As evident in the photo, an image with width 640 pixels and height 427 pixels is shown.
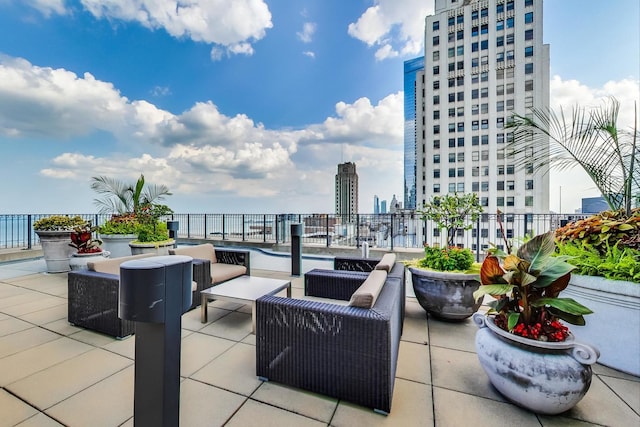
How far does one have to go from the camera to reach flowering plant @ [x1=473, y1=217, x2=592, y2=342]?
1560 millimetres

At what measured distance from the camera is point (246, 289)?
10.0ft

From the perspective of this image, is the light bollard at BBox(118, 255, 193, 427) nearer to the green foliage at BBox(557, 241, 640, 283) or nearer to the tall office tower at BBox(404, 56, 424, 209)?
the green foliage at BBox(557, 241, 640, 283)

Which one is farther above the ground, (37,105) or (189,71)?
(189,71)

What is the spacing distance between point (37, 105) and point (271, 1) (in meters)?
6.91

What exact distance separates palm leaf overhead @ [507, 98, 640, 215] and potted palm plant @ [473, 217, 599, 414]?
1.91m

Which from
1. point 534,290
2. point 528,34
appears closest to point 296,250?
point 534,290

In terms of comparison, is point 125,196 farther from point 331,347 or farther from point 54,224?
point 331,347

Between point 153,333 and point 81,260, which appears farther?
point 81,260

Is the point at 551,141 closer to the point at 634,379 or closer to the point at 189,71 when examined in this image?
the point at 634,379

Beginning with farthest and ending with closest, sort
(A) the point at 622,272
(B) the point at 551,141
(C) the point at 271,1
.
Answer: (C) the point at 271,1, (B) the point at 551,141, (A) the point at 622,272

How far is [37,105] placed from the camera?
6934 mm

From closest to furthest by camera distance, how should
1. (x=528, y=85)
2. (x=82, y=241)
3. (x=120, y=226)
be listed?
(x=82, y=241), (x=120, y=226), (x=528, y=85)

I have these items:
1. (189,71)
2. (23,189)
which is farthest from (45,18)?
(23,189)

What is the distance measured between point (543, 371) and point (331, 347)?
47.2 inches
